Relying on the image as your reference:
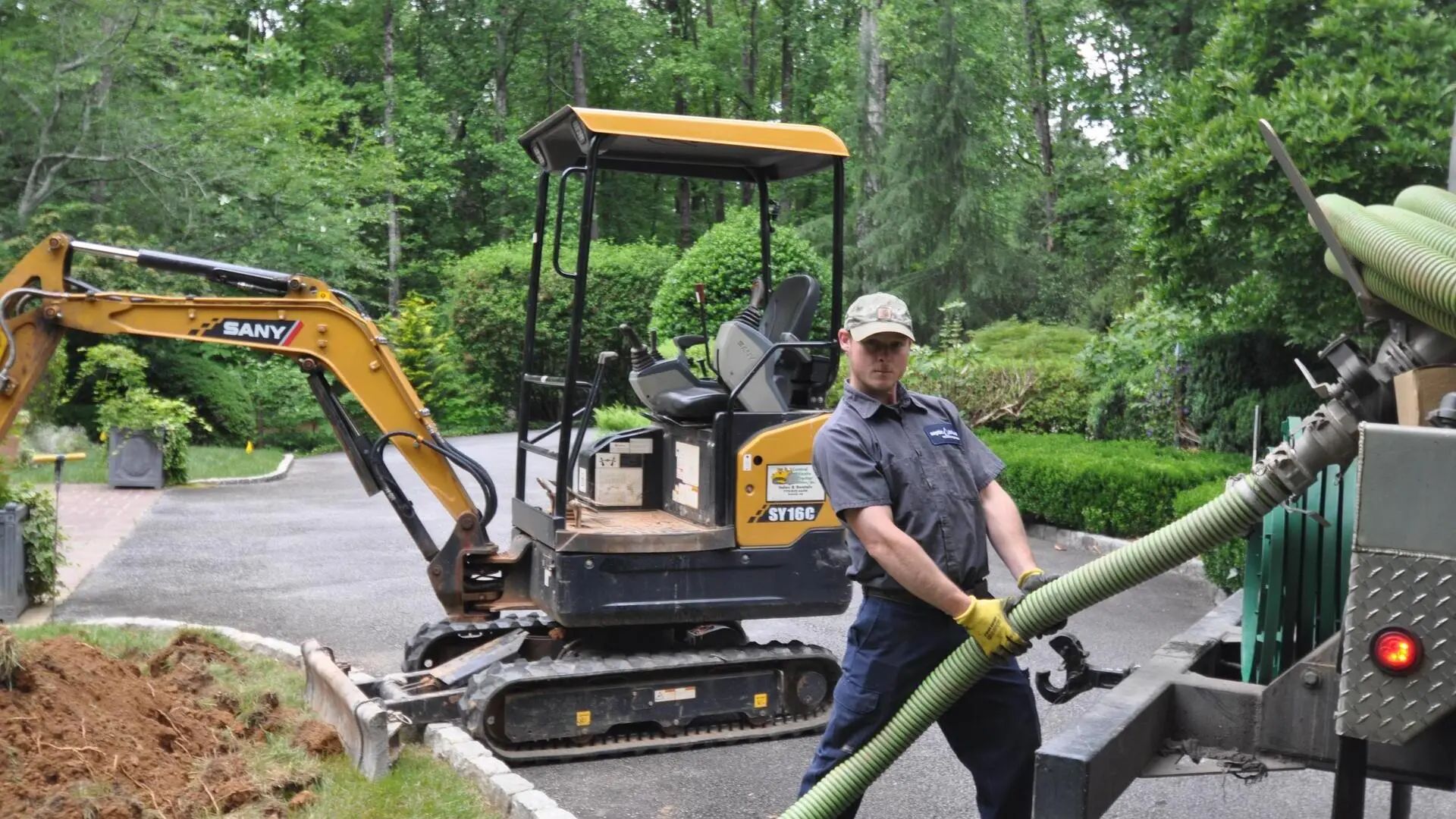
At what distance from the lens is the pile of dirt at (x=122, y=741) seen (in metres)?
5.42

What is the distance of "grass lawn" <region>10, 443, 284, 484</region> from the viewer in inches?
694

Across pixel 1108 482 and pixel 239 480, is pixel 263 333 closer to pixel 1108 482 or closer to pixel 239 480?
pixel 1108 482

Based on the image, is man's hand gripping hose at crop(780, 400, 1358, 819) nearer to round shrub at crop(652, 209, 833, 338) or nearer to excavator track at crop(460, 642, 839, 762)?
excavator track at crop(460, 642, 839, 762)

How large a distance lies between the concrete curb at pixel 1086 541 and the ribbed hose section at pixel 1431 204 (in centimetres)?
765

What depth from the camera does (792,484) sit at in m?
7.05

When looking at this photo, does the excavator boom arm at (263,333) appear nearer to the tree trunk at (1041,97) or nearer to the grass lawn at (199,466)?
the grass lawn at (199,466)

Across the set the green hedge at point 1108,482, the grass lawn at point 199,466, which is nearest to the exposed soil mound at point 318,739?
the green hedge at point 1108,482

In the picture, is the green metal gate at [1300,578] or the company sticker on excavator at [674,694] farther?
the company sticker on excavator at [674,694]

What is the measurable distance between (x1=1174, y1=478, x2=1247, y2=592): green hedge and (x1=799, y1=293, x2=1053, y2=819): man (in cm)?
471

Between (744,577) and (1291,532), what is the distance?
144 inches

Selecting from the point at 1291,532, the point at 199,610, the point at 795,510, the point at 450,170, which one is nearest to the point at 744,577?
the point at 795,510

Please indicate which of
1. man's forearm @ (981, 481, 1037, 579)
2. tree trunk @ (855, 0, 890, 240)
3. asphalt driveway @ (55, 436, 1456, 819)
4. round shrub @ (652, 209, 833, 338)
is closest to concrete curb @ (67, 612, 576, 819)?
asphalt driveway @ (55, 436, 1456, 819)

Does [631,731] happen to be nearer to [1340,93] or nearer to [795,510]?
[795,510]

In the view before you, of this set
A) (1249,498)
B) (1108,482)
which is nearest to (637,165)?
(1249,498)
